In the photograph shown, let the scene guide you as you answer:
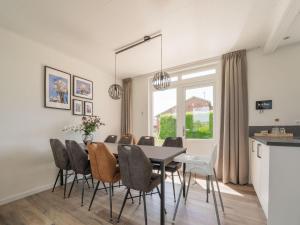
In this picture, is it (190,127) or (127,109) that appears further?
(127,109)

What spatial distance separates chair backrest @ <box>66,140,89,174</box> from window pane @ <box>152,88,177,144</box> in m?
2.32

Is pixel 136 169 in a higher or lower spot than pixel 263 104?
lower

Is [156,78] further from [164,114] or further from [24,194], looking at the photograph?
[24,194]

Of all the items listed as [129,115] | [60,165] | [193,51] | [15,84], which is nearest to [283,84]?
[193,51]

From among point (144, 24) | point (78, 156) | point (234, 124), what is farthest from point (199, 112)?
point (78, 156)

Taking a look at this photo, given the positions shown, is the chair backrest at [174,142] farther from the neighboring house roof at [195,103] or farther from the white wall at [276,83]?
the white wall at [276,83]

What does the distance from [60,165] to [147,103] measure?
263 cm

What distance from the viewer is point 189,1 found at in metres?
1.96

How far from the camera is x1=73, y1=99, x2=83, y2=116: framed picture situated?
350 cm

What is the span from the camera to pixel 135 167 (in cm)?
177

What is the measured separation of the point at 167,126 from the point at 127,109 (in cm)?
131

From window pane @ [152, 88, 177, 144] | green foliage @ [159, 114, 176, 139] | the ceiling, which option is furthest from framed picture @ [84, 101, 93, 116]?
green foliage @ [159, 114, 176, 139]

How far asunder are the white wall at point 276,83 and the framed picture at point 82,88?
11.5 feet

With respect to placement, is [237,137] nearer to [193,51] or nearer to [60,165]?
[193,51]
